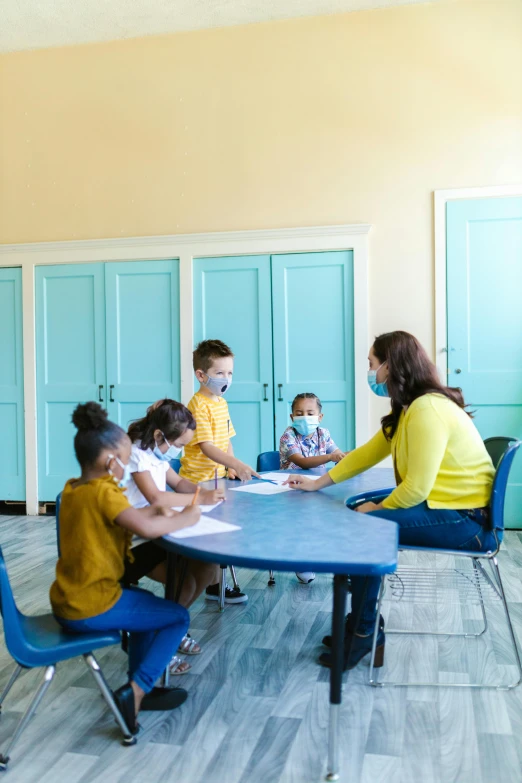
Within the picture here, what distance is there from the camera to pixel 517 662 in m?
2.40

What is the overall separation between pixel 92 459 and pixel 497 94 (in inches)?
162

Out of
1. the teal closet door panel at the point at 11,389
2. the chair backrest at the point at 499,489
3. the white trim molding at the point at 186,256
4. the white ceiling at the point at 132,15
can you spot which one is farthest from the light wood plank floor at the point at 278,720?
the white ceiling at the point at 132,15

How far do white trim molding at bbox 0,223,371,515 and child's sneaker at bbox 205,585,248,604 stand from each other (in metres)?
1.91

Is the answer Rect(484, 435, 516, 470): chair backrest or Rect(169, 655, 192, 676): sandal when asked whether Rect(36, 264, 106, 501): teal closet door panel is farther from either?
Rect(484, 435, 516, 470): chair backrest

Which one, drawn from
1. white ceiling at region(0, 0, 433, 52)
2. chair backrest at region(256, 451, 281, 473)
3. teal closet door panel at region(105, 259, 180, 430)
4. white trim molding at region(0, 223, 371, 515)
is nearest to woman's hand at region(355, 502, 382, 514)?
chair backrest at region(256, 451, 281, 473)

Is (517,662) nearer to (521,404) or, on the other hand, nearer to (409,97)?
(521,404)

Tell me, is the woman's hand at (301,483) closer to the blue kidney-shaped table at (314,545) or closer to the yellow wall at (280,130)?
the blue kidney-shaped table at (314,545)

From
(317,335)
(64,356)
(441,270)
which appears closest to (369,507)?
(317,335)

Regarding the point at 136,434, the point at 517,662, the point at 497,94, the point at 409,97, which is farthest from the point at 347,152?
the point at 517,662

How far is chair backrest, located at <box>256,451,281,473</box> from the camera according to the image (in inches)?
142

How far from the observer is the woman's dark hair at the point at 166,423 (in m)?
2.45

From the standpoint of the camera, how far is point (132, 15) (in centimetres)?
503

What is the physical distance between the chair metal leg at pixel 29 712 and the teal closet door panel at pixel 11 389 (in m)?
3.85

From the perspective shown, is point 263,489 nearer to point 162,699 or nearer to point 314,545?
point 162,699
